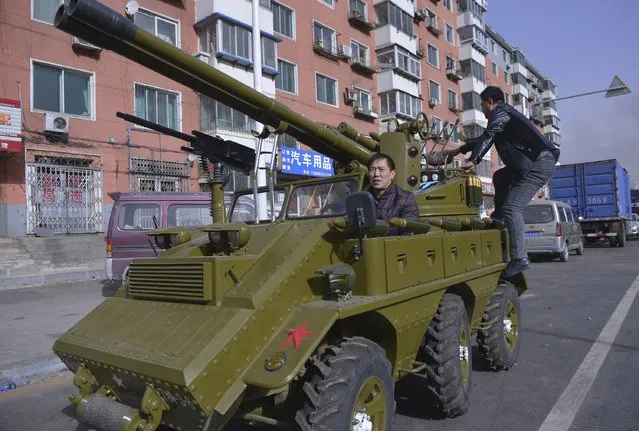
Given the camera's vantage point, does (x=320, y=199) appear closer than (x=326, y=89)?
Yes

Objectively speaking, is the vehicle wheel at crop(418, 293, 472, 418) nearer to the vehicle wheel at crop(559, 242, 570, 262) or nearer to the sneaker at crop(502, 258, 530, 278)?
the sneaker at crop(502, 258, 530, 278)

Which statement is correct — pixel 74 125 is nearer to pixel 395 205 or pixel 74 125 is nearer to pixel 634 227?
pixel 395 205

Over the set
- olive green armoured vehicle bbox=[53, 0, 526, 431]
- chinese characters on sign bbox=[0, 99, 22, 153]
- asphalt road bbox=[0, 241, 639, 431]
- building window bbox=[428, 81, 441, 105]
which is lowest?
asphalt road bbox=[0, 241, 639, 431]

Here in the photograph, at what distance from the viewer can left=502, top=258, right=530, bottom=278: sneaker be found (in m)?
5.87

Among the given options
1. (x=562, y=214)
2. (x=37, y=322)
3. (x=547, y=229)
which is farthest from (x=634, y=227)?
(x=37, y=322)

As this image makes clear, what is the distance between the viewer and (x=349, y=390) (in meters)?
2.93

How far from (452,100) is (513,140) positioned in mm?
35248

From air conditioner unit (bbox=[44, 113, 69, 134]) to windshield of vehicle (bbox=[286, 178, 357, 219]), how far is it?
1336 cm

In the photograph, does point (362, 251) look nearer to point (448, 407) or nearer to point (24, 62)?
point (448, 407)

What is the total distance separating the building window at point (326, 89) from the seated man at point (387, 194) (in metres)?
21.6

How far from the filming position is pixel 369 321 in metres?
3.53

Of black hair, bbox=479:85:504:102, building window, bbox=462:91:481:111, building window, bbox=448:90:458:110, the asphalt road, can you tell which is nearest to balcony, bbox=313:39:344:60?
building window, bbox=448:90:458:110

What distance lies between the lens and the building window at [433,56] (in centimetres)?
3644

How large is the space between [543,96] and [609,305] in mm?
62854
